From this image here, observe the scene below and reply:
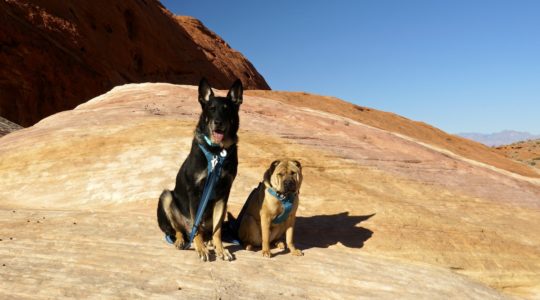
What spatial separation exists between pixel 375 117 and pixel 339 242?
66.9ft

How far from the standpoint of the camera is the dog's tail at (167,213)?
21.4 ft

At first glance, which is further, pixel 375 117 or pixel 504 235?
pixel 375 117

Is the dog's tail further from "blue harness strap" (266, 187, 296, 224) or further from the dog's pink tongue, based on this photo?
"blue harness strap" (266, 187, 296, 224)

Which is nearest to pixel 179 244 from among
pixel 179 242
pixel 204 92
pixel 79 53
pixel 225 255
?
pixel 179 242

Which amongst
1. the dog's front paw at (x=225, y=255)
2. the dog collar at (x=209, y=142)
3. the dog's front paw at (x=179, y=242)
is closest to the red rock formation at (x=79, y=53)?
the dog's front paw at (x=179, y=242)

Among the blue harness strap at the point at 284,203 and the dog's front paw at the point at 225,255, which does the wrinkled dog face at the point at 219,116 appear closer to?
the blue harness strap at the point at 284,203

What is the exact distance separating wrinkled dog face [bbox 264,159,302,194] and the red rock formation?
93.4ft

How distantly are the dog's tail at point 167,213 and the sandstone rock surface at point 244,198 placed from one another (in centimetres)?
22

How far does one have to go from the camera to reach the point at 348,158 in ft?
40.5

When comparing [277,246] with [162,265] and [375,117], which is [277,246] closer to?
[162,265]

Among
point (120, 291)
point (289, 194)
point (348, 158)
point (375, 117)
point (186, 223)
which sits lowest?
point (120, 291)

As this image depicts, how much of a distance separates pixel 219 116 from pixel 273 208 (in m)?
1.55

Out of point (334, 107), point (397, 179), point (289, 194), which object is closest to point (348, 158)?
point (397, 179)

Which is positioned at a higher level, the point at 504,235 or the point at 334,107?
the point at 334,107
